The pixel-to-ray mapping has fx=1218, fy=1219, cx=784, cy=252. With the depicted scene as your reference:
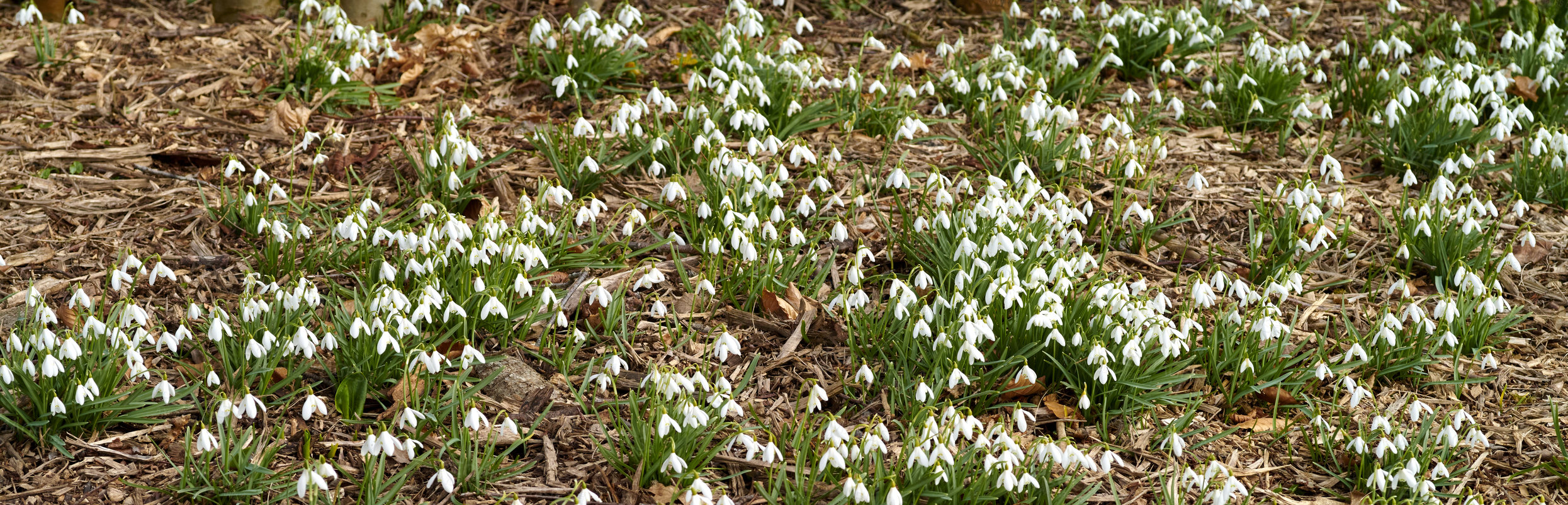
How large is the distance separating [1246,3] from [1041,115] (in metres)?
1.70

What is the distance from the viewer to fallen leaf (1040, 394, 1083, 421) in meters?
3.30

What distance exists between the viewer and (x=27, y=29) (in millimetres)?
5227

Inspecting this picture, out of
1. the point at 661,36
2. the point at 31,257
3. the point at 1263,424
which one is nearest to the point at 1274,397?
the point at 1263,424

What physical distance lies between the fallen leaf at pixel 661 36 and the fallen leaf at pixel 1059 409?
9.26 feet

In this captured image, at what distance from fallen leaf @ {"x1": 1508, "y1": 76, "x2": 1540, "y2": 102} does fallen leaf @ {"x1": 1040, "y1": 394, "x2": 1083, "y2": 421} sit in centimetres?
308

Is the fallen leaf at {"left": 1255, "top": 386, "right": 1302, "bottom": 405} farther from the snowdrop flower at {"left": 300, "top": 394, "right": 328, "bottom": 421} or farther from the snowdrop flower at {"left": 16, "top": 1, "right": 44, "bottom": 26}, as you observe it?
the snowdrop flower at {"left": 16, "top": 1, "right": 44, "bottom": 26}

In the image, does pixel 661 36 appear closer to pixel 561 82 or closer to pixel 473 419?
pixel 561 82

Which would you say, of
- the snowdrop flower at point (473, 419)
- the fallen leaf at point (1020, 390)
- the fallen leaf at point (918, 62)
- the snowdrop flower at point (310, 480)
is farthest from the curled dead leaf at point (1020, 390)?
the fallen leaf at point (918, 62)

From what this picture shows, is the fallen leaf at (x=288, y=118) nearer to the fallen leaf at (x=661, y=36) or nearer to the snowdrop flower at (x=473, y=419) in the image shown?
the fallen leaf at (x=661, y=36)

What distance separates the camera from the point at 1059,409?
130 inches

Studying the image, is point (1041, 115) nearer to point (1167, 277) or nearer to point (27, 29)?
point (1167, 277)

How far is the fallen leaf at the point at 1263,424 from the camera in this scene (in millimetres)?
3320

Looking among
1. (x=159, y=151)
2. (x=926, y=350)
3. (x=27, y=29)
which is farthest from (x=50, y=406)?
(x=27, y=29)

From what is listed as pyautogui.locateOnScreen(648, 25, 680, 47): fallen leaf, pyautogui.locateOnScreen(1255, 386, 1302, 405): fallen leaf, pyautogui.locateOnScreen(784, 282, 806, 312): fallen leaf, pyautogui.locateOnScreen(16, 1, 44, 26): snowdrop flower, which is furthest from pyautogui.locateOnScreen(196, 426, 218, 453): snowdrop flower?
pyautogui.locateOnScreen(648, 25, 680, 47): fallen leaf
